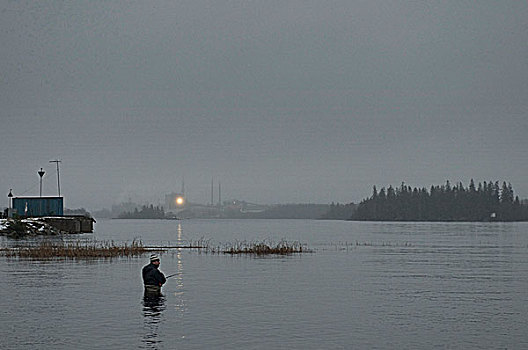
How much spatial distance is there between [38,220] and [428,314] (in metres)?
104

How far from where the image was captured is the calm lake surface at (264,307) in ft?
86.6

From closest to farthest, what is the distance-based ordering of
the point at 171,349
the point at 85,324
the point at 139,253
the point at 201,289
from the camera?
the point at 171,349
the point at 85,324
the point at 201,289
the point at 139,253

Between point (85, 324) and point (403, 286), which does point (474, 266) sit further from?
point (85, 324)

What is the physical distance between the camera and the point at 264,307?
34562 millimetres

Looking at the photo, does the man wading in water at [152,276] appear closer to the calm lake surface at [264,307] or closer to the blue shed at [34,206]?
the calm lake surface at [264,307]

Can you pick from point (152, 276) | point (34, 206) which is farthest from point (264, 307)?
point (34, 206)

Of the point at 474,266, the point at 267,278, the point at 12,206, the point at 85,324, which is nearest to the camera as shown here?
the point at 85,324

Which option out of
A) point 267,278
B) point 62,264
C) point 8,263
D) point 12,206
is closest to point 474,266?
point 267,278

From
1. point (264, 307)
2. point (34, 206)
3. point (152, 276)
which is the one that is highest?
point (34, 206)

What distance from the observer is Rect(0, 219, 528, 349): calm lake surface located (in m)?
26.4

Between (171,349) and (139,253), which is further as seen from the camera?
(139,253)

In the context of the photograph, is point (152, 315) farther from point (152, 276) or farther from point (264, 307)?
point (264, 307)

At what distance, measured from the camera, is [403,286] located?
44094 mm

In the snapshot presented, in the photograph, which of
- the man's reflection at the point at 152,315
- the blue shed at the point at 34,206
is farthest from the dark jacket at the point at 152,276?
the blue shed at the point at 34,206
